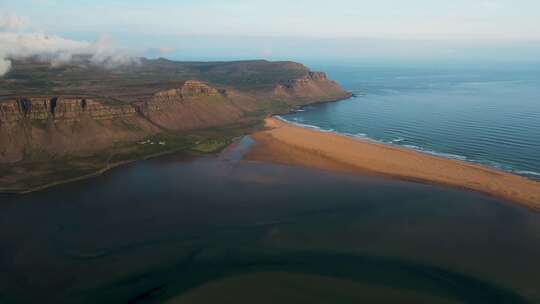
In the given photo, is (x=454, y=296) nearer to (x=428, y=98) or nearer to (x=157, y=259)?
(x=157, y=259)

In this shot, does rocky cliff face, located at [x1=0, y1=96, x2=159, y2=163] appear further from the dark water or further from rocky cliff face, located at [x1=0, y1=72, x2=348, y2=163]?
the dark water

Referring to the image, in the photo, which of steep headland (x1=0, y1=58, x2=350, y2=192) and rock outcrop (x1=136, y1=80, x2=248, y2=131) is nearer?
steep headland (x1=0, y1=58, x2=350, y2=192)

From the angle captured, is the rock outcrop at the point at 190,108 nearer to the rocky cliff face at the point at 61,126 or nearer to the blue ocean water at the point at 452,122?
the rocky cliff face at the point at 61,126

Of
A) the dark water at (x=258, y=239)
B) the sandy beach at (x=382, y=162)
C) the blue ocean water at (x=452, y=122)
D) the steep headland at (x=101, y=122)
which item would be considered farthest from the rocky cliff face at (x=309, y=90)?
the dark water at (x=258, y=239)

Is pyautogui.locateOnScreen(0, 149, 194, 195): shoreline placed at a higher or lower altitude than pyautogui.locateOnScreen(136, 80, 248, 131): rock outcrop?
lower

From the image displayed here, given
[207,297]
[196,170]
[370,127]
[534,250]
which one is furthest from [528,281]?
[370,127]

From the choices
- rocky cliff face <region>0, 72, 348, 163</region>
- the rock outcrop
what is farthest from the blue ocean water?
rocky cliff face <region>0, 72, 348, 163</region>

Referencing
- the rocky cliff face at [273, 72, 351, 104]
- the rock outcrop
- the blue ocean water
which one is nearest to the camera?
the blue ocean water
